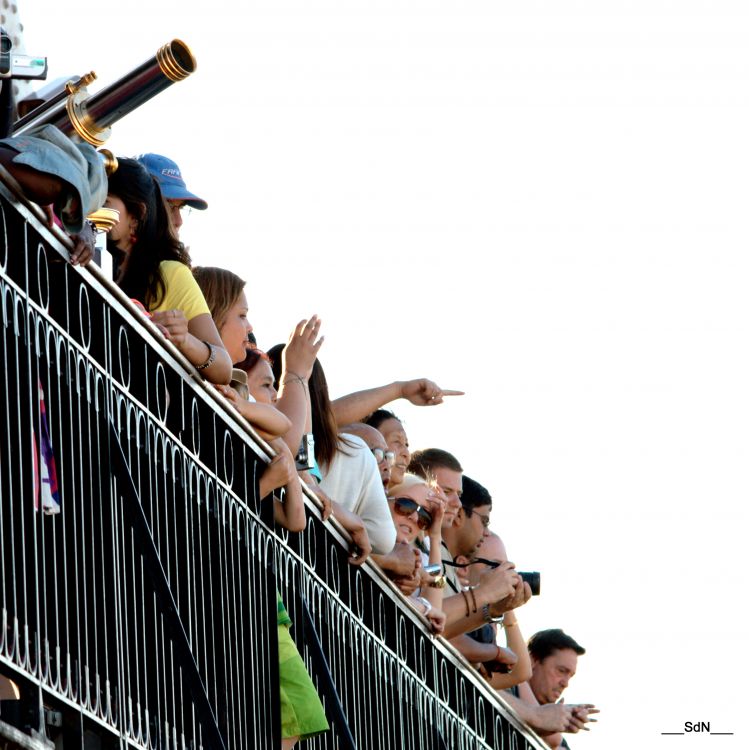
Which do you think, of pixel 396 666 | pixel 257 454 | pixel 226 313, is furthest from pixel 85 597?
pixel 396 666

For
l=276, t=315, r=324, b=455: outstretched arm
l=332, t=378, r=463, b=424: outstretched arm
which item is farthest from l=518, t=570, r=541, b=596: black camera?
l=276, t=315, r=324, b=455: outstretched arm

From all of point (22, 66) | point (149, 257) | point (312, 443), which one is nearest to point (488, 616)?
point (312, 443)

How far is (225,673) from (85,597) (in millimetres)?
1308

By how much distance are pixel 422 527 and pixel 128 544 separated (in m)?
4.31

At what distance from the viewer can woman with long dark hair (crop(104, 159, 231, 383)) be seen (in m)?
6.80

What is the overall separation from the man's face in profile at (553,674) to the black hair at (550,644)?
27mm

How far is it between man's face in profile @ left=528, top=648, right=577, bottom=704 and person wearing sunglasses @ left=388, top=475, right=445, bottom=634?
9.22ft

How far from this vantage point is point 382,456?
943 cm

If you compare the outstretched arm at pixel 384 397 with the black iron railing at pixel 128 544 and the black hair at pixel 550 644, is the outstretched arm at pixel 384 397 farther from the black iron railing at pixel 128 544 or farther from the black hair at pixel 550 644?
the black hair at pixel 550 644

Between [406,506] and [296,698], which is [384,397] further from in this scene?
[296,698]

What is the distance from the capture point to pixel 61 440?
209 inches

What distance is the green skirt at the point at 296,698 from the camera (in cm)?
704

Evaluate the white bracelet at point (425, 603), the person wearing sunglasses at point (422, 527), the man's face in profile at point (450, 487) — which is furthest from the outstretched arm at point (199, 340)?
the man's face in profile at point (450, 487)

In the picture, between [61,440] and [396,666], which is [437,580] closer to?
[396,666]
